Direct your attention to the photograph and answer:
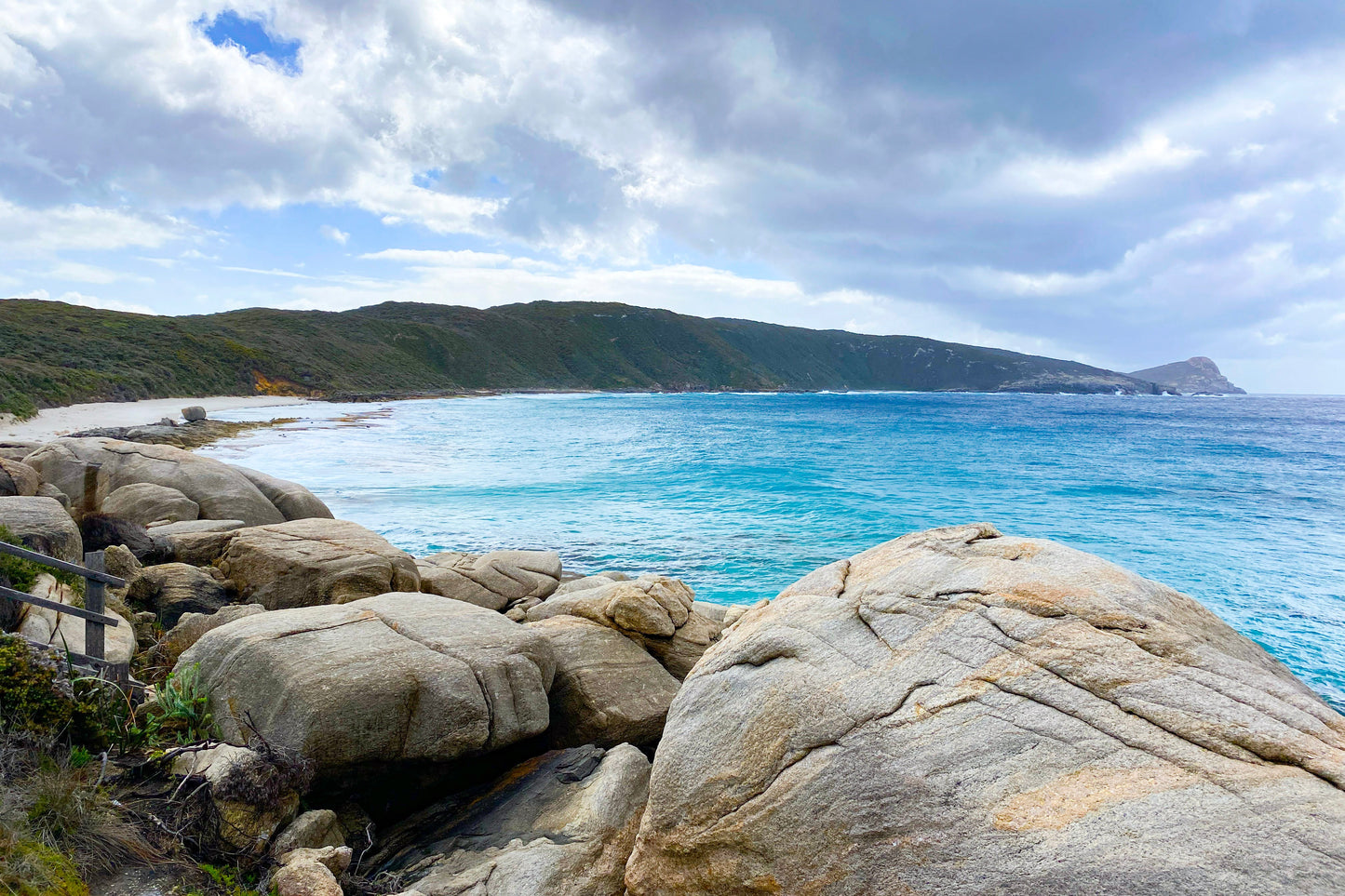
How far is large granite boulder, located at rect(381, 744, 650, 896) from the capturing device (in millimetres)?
5406

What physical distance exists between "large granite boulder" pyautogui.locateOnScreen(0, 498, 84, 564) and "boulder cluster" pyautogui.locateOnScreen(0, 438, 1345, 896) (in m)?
3.03

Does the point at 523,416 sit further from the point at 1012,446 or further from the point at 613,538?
the point at 613,538

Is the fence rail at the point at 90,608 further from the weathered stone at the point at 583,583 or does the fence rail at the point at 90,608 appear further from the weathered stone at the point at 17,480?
the weathered stone at the point at 17,480

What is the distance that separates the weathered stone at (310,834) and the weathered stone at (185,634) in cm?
344

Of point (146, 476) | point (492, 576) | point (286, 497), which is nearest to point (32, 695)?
point (492, 576)

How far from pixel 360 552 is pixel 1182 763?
10700 mm

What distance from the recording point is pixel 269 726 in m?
6.13

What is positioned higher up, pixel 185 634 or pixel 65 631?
pixel 65 631

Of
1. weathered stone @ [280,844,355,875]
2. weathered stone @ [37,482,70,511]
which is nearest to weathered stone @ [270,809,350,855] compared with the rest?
weathered stone @ [280,844,355,875]

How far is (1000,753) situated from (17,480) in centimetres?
1682

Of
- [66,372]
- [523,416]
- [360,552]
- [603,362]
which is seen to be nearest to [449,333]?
[603,362]

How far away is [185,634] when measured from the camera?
8.56 m

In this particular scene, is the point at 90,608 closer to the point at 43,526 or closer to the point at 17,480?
the point at 43,526

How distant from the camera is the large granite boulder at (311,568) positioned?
10.6 metres
